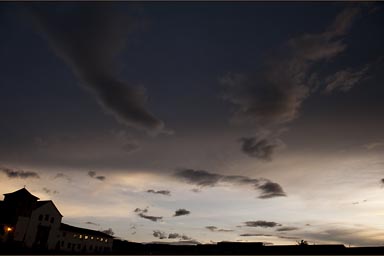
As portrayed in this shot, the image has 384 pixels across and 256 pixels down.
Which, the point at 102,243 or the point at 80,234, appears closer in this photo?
the point at 80,234

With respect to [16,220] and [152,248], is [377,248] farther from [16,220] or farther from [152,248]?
[152,248]

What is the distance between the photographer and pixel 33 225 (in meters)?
76.1

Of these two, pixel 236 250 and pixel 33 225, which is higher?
pixel 33 225

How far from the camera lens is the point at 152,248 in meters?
109

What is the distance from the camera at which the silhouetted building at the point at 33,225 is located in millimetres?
71750

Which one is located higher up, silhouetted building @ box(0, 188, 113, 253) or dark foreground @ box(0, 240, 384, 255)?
silhouetted building @ box(0, 188, 113, 253)

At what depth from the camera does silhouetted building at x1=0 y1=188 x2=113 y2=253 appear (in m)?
71.8

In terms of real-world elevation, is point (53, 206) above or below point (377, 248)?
above

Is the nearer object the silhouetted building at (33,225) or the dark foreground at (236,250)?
the dark foreground at (236,250)

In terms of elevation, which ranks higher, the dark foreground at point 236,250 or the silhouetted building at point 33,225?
the silhouetted building at point 33,225

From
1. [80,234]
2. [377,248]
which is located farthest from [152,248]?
[377,248]

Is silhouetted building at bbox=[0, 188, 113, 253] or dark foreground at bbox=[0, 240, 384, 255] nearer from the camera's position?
dark foreground at bbox=[0, 240, 384, 255]

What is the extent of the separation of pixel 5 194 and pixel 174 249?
49404 mm

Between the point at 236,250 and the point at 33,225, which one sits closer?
the point at 236,250
